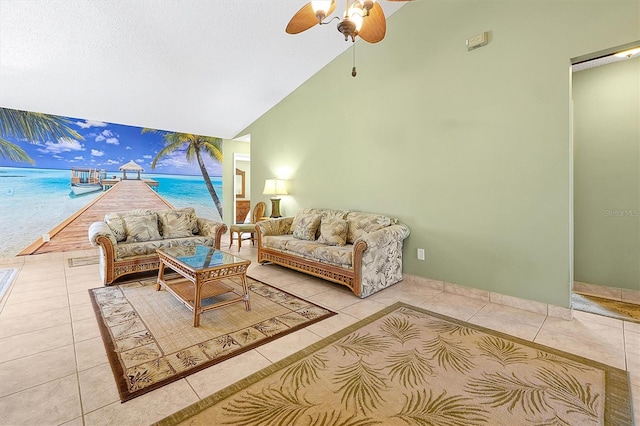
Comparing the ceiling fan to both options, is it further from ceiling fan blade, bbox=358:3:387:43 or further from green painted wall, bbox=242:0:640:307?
green painted wall, bbox=242:0:640:307

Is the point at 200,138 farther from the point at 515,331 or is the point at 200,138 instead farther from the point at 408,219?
the point at 515,331

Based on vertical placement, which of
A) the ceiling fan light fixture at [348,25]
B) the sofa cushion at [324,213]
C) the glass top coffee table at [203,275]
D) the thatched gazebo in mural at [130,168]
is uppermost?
the ceiling fan light fixture at [348,25]

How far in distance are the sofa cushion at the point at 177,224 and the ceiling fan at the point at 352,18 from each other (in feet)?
10.5

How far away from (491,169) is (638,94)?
5.57 ft

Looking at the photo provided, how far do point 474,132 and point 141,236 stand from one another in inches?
170

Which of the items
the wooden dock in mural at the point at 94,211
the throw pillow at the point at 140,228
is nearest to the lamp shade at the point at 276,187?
the throw pillow at the point at 140,228

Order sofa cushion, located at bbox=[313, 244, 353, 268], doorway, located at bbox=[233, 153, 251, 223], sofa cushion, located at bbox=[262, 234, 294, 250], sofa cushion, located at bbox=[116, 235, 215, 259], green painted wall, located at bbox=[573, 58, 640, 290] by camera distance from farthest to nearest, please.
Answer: doorway, located at bbox=[233, 153, 251, 223] < sofa cushion, located at bbox=[262, 234, 294, 250] < sofa cushion, located at bbox=[116, 235, 215, 259] < sofa cushion, located at bbox=[313, 244, 353, 268] < green painted wall, located at bbox=[573, 58, 640, 290]

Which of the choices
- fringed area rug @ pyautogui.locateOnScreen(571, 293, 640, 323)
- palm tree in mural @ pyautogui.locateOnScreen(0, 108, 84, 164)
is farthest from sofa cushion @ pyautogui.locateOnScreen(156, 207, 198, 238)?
fringed area rug @ pyautogui.locateOnScreen(571, 293, 640, 323)

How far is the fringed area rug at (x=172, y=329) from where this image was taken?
1.86 meters

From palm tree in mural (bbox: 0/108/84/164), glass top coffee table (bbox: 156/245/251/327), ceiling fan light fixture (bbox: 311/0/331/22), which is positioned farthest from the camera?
palm tree in mural (bbox: 0/108/84/164)

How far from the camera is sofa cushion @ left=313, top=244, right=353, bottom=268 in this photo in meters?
3.23

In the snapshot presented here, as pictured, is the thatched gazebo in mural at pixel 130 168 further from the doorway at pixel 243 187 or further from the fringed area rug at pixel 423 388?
the fringed area rug at pixel 423 388

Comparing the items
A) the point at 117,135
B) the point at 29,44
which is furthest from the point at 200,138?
the point at 29,44

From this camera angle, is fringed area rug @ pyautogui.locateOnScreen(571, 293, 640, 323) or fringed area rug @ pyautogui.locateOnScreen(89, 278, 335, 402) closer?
fringed area rug @ pyautogui.locateOnScreen(89, 278, 335, 402)
